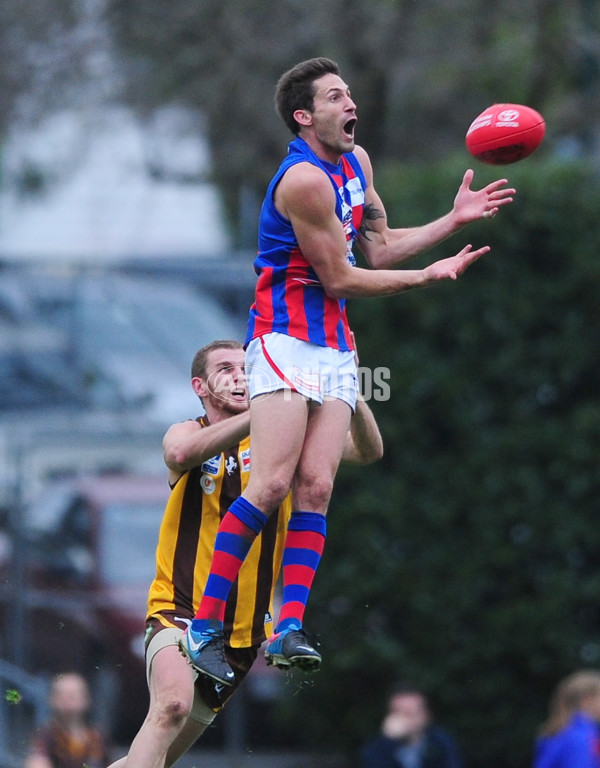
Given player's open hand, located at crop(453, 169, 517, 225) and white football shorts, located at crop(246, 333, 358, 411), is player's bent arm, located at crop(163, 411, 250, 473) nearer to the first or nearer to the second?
white football shorts, located at crop(246, 333, 358, 411)

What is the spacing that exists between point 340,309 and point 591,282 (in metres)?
6.85

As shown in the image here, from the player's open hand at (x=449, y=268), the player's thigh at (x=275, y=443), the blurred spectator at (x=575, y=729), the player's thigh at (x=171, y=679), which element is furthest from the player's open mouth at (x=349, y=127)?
the blurred spectator at (x=575, y=729)

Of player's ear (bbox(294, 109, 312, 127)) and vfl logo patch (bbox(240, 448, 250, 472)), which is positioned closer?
player's ear (bbox(294, 109, 312, 127))

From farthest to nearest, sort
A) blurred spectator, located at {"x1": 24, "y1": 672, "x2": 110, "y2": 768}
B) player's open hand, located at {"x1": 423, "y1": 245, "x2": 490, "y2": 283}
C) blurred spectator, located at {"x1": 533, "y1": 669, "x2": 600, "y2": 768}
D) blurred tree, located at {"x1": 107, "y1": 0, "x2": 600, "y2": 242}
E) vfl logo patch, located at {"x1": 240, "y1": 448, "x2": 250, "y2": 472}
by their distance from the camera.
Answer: blurred tree, located at {"x1": 107, "y1": 0, "x2": 600, "y2": 242}
blurred spectator, located at {"x1": 533, "y1": 669, "x2": 600, "y2": 768}
blurred spectator, located at {"x1": 24, "y1": 672, "x2": 110, "y2": 768}
vfl logo patch, located at {"x1": 240, "y1": 448, "x2": 250, "y2": 472}
player's open hand, located at {"x1": 423, "y1": 245, "x2": 490, "y2": 283}

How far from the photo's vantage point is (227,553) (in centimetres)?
505

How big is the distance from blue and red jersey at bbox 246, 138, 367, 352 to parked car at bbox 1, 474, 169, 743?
18.3 ft

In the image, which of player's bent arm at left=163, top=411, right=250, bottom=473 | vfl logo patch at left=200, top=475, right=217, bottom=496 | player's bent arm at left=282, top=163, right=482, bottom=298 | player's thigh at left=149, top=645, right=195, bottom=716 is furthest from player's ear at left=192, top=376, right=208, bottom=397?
player's thigh at left=149, top=645, right=195, bottom=716

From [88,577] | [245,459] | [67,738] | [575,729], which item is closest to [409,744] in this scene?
[575,729]

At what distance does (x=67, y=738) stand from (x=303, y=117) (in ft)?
14.4

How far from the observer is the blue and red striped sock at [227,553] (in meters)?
5.05

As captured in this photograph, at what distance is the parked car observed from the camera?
10.2m

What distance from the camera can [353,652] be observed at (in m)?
11.8

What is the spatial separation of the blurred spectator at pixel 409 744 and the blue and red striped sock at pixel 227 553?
5237 millimetres

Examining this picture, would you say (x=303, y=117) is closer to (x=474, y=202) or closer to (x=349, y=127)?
(x=349, y=127)
